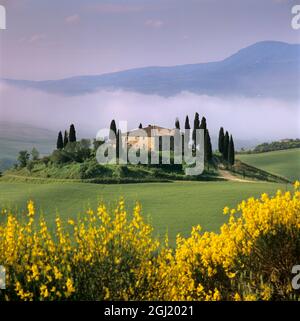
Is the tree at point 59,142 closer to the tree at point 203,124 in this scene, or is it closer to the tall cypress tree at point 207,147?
the tree at point 203,124

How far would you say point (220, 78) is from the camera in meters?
11.0

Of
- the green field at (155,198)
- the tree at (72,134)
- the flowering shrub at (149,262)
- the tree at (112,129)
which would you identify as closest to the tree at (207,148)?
the green field at (155,198)

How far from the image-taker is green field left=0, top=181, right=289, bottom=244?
36.9ft

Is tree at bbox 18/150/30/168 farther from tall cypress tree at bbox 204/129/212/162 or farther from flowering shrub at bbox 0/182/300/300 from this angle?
tall cypress tree at bbox 204/129/212/162

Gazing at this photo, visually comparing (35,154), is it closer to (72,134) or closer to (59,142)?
(59,142)

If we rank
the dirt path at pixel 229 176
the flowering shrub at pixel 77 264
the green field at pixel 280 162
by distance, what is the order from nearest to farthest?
1. the flowering shrub at pixel 77 264
2. the dirt path at pixel 229 176
3. the green field at pixel 280 162

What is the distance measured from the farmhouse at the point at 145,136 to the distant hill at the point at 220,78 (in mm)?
903

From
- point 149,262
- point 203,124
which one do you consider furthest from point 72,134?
point 149,262

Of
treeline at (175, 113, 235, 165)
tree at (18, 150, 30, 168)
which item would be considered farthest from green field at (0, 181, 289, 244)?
treeline at (175, 113, 235, 165)

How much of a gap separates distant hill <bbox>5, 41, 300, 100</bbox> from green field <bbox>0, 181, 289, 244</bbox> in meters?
2.37

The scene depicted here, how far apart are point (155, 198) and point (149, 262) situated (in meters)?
3.06

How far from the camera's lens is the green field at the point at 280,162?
1717 centimetres

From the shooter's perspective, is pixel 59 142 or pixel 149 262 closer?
pixel 149 262
